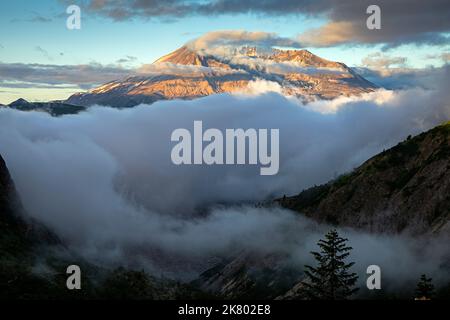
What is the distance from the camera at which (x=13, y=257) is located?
165875 mm
